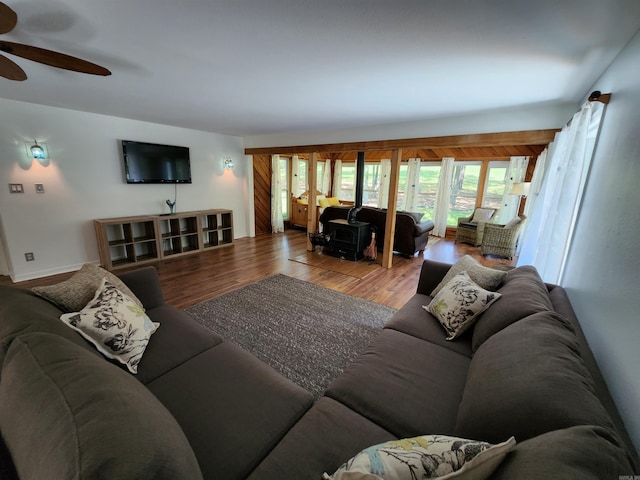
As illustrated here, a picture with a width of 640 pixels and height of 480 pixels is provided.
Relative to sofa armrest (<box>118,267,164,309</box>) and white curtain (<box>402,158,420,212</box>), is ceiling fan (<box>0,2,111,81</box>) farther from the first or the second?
white curtain (<box>402,158,420,212</box>)

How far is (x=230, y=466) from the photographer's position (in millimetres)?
951

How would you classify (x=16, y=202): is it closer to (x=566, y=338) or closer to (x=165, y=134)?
(x=165, y=134)

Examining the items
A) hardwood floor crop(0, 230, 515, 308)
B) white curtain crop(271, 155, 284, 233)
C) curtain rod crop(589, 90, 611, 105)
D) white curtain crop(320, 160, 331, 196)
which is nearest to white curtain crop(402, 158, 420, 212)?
hardwood floor crop(0, 230, 515, 308)

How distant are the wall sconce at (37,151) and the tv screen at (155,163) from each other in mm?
917

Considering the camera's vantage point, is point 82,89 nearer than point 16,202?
Yes

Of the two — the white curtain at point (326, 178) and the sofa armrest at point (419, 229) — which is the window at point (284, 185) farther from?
the sofa armrest at point (419, 229)

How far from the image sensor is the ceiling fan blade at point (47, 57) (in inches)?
58.1

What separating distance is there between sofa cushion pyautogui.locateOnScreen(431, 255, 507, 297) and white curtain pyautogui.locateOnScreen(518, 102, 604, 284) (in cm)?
58

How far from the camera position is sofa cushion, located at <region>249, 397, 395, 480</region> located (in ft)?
3.06

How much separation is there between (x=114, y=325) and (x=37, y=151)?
365cm

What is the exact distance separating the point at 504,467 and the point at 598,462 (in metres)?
0.19

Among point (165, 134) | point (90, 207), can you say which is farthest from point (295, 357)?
point (165, 134)

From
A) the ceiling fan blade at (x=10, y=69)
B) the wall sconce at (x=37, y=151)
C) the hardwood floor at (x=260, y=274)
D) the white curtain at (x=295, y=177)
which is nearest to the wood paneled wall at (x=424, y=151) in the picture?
the white curtain at (x=295, y=177)

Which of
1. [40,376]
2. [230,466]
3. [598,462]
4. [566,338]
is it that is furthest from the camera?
[566,338]
